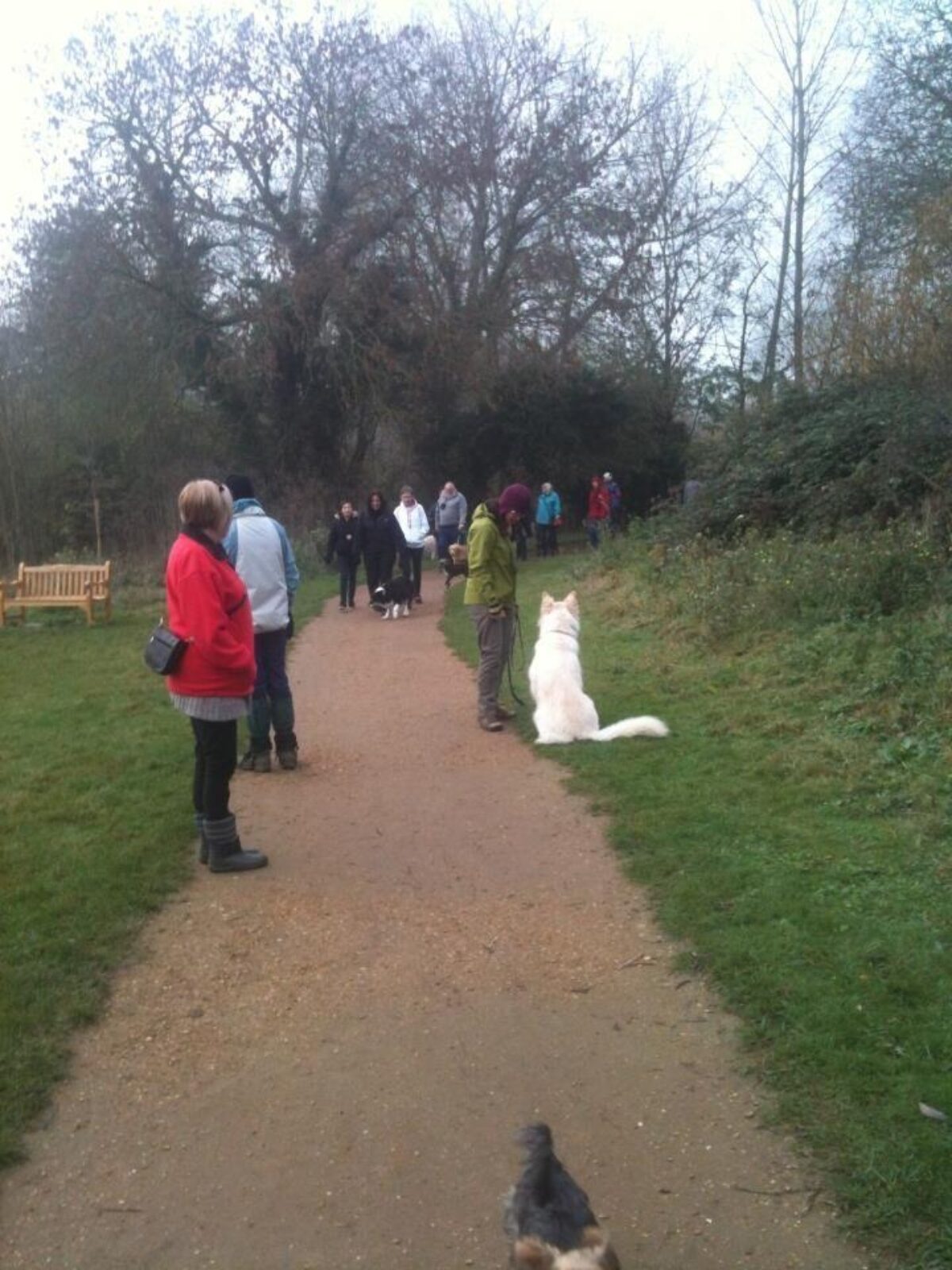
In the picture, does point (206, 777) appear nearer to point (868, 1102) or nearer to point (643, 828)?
point (643, 828)

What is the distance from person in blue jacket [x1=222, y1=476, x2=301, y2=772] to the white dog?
2.01 meters

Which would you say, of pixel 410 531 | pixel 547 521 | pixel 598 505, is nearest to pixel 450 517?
pixel 410 531

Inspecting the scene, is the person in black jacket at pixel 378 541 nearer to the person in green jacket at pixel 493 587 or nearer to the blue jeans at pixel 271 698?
the person in green jacket at pixel 493 587

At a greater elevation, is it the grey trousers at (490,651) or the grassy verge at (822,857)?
the grey trousers at (490,651)

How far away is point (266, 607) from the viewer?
8039mm

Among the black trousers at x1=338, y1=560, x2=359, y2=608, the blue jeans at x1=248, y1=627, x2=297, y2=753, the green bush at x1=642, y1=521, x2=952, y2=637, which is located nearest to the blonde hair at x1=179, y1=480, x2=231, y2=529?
the blue jeans at x1=248, y1=627, x2=297, y2=753

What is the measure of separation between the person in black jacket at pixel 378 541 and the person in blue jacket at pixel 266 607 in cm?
948

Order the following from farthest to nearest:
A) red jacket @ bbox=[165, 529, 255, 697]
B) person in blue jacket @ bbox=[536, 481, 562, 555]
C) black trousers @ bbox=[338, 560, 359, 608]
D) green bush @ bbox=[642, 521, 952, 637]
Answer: person in blue jacket @ bbox=[536, 481, 562, 555]
black trousers @ bbox=[338, 560, 359, 608]
green bush @ bbox=[642, 521, 952, 637]
red jacket @ bbox=[165, 529, 255, 697]

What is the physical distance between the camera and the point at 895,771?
23.9 feet

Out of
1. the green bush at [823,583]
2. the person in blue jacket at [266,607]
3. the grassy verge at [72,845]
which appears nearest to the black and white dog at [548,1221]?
the grassy verge at [72,845]

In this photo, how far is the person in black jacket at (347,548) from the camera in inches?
740

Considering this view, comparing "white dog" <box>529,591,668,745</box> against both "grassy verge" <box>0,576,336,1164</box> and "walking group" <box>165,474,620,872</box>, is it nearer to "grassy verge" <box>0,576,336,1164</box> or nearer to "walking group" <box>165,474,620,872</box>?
"walking group" <box>165,474,620,872</box>

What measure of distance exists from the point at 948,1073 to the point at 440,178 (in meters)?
26.8

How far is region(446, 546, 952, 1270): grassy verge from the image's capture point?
12.0 ft
